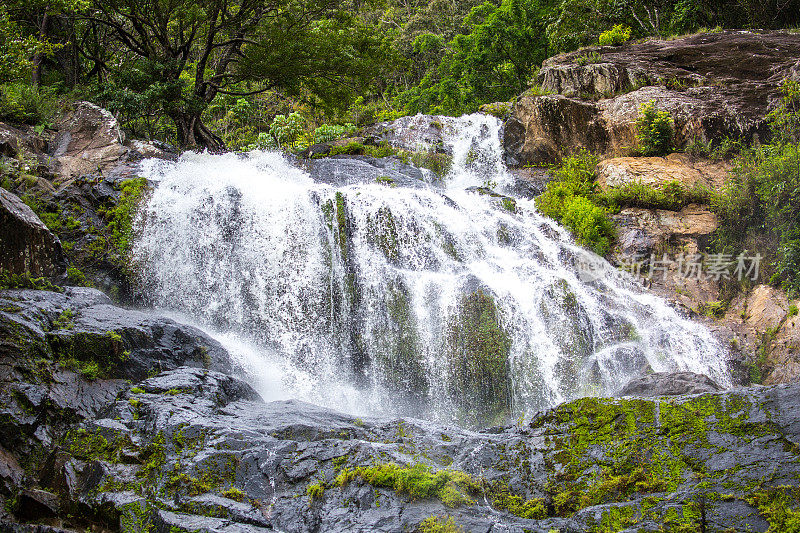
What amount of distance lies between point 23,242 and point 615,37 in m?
18.2

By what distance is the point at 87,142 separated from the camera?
521 inches

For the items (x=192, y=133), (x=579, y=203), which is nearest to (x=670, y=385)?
(x=579, y=203)

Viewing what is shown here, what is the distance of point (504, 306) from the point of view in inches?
411

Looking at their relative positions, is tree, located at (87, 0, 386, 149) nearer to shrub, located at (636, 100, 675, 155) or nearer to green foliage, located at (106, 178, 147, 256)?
green foliage, located at (106, 178, 147, 256)

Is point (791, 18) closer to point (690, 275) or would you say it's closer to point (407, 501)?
point (690, 275)

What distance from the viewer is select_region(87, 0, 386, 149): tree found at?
15.5 meters

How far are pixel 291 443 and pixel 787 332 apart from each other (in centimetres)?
968

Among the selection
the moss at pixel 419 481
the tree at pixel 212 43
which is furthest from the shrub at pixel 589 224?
the moss at pixel 419 481

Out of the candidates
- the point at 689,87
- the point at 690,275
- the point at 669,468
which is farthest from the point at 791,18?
the point at 669,468

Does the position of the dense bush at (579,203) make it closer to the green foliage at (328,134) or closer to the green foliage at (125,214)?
the green foliage at (328,134)

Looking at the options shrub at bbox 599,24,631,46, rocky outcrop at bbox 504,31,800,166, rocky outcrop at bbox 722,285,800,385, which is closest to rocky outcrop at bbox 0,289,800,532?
rocky outcrop at bbox 722,285,800,385

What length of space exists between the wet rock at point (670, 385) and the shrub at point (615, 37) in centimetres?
1473

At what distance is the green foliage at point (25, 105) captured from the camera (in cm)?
1312

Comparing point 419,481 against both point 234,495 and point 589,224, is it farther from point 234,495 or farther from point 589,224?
point 589,224
